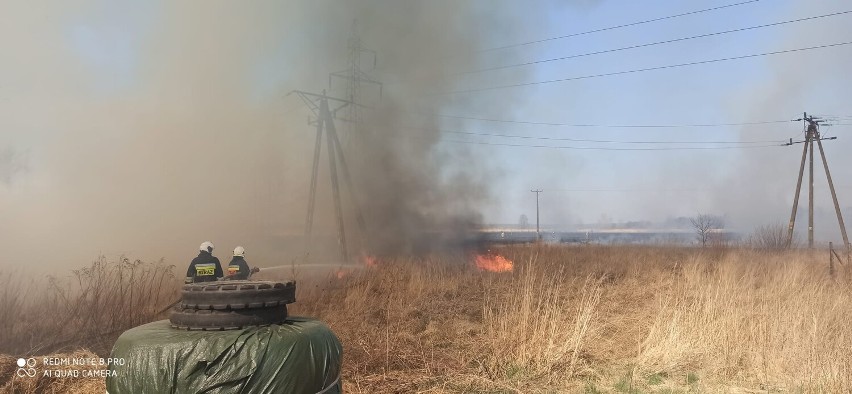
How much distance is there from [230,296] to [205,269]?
4.68m

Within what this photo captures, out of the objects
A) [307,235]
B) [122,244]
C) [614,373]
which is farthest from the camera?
[307,235]

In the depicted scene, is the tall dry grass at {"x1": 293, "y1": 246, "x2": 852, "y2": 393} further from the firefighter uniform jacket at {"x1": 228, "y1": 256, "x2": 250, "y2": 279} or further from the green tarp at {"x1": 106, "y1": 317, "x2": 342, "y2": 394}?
the green tarp at {"x1": 106, "y1": 317, "x2": 342, "y2": 394}

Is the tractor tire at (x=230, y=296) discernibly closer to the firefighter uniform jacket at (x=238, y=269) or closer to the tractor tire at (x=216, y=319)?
the tractor tire at (x=216, y=319)

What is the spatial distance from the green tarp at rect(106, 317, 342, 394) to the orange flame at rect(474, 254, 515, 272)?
1270 centimetres

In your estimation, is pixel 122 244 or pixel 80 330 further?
pixel 122 244

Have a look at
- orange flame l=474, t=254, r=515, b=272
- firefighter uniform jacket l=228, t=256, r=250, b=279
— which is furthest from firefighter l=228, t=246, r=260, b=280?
orange flame l=474, t=254, r=515, b=272

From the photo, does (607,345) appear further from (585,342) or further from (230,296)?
(230,296)

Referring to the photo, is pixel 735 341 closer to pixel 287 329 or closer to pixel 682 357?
pixel 682 357

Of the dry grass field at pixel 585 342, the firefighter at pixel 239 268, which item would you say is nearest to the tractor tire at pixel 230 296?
the dry grass field at pixel 585 342

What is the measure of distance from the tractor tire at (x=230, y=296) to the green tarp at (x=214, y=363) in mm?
117

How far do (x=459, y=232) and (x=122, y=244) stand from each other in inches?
482

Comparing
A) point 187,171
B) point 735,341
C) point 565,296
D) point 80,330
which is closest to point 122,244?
point 187,171

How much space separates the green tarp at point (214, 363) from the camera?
2080mm

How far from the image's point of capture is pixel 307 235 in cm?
1734
